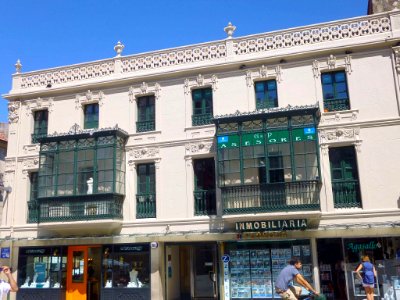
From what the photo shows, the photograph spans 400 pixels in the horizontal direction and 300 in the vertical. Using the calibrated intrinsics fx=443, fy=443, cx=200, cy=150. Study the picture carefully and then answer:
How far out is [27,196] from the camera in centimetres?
1984

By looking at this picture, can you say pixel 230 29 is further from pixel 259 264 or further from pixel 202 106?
pixel 259 264

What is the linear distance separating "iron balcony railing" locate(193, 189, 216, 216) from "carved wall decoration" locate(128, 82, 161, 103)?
15.0 feet

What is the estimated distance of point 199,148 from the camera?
17891 mm

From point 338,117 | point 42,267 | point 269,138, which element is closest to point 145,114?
point 269,138

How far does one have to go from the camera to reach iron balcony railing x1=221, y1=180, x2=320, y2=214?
15648mm

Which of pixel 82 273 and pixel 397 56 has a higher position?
pixel 397 56

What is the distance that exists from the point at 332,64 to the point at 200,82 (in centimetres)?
530

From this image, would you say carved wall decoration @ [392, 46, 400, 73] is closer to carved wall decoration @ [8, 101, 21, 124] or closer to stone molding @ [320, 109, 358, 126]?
stone molding @ [320, 109, 358, 126]

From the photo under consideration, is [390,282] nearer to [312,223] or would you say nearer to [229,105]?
[312,223]

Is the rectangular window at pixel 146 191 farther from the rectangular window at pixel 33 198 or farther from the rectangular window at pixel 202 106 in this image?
the rectangular window at pixel 33 198

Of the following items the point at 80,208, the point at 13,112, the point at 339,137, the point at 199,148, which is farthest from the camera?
the point at 13,112

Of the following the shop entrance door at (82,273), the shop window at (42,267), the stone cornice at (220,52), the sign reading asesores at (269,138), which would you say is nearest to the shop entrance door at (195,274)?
the shop entrance door at (82,273)

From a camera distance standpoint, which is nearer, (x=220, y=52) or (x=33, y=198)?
(x=220, y=52)

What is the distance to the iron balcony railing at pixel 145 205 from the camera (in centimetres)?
1819
